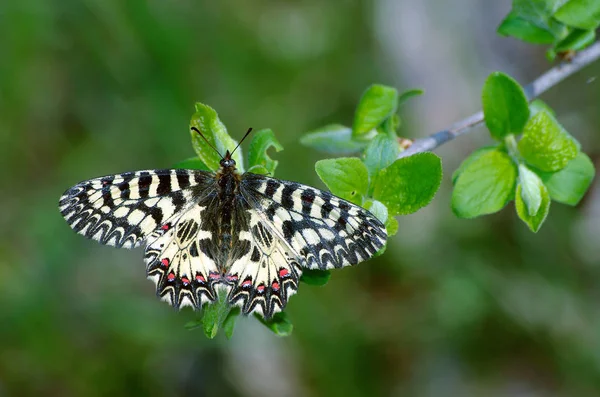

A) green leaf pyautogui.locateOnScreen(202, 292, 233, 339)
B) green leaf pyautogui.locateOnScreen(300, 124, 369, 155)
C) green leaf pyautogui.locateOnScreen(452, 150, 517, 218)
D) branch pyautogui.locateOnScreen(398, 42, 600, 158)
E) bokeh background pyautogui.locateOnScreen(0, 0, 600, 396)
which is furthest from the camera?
bokeh background pyautogui.locateOnScreen(0, 0, 600, 396)

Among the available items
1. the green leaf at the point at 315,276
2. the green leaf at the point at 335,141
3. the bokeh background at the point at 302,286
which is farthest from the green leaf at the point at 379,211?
the bokeh background at the point at 302,286

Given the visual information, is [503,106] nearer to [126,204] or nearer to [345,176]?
[345,176]

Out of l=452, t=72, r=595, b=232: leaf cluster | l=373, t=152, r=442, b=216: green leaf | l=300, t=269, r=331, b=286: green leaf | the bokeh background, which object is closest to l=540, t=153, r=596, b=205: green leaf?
l=452, t=72, r=595, b=232: leaf cluster

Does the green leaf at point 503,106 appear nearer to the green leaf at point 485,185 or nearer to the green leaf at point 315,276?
the green leaf at point 485,185

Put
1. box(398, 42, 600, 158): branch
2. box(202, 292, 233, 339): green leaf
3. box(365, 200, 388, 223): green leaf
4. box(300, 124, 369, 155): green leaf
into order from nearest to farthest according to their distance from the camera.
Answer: box(202, 292, 233, 339): green leaf → box(365, 200, 388, 223): green leaf → box(398, 42, 600, 158): branch → box(300, 124, 369, 155): green leaf

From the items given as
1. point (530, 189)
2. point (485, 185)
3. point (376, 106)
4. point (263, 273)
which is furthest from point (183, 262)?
point (530, 189)

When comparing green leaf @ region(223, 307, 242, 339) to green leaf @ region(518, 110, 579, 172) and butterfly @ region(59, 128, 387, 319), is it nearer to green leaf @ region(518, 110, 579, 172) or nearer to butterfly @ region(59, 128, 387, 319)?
butterfly @ region(59, 128, 387, 319)

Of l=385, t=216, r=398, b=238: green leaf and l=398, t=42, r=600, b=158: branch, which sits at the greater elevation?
l=398, t=42, r=600, b=158: branch
